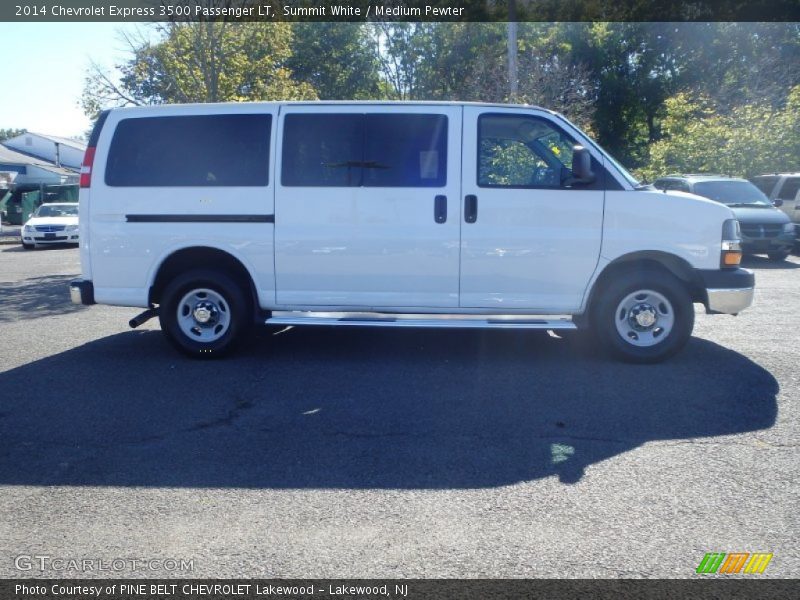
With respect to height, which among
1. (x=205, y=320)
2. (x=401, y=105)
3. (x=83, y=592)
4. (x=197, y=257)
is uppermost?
(x=401, y=105)

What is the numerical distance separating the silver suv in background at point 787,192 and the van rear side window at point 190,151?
14.0 metres

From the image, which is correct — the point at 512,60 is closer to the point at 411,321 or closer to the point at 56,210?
the point at 411,321

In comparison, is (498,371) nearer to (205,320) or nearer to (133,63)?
(205,320)

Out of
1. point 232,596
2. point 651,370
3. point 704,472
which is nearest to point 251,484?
point 232,596

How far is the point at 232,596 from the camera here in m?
3.64

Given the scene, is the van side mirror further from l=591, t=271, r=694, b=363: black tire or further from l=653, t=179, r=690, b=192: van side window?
l=653, t=179, r=690, b=192: van side window

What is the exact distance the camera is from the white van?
7609 mm

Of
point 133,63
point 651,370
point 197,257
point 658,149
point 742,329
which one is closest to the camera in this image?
point 651,370

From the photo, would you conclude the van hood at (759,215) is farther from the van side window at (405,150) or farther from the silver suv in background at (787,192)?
the van side window at (405,150)

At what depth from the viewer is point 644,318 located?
770cm

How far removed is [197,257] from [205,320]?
2.04 feet

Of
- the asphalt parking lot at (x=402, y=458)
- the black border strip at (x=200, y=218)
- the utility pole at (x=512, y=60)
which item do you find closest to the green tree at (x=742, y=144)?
the utility pole at (x=512, y=60)

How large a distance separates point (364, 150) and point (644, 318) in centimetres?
305

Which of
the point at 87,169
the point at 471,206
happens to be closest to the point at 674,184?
the point at 471,206
